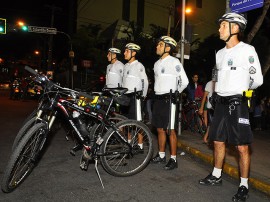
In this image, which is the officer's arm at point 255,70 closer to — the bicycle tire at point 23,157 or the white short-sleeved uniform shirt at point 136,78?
the white short-sleeved uniform shirt at point 136,78

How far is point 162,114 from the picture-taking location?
5.50 metres

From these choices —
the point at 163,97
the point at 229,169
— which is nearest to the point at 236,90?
the point at 163,97

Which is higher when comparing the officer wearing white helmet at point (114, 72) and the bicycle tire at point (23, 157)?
the officer wearing white helmet at point (114, 72)

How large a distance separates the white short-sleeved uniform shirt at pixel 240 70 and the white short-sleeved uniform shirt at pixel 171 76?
46.4 inches

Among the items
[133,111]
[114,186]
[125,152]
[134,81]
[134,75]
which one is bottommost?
[114,186]

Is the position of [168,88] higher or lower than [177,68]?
lower

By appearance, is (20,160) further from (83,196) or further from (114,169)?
(114,169)

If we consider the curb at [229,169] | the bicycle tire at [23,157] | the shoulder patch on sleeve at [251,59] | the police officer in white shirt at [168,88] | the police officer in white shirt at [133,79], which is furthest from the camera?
the police officer in white shirt at [133,79]

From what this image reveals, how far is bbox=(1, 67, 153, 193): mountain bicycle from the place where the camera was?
13.7 feet

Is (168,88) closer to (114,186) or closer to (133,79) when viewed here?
(133,79)

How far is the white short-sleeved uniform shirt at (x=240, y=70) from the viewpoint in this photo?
4109 mm

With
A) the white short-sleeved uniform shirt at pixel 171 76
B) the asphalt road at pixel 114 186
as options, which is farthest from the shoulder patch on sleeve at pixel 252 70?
the asphalt road at pixel 114 186

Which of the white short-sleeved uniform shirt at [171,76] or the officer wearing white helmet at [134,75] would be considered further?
the officer wearing white helmet at [134,75]

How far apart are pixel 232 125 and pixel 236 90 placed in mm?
472
